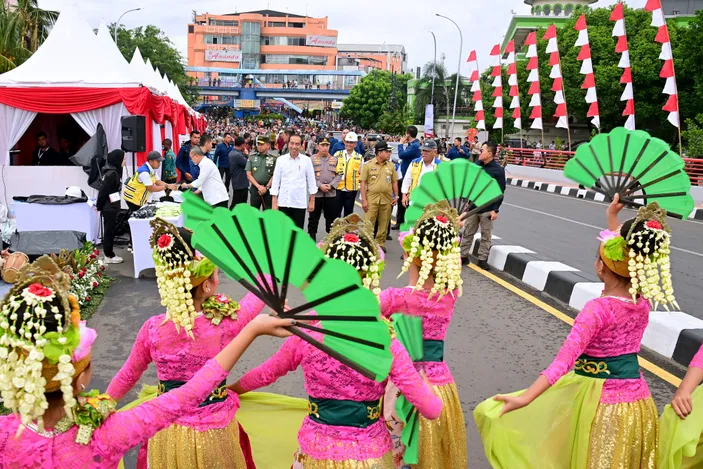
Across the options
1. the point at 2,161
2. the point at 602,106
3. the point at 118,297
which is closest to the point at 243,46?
the point at 602,106

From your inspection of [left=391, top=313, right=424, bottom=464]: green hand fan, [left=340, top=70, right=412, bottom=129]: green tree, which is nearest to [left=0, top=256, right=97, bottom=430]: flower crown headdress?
[left=391, top=313, right=424, bottom=464]: green hand fan

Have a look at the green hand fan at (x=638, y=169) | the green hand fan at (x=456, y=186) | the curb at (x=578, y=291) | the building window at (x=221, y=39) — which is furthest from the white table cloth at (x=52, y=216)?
the building window at (x=221, y=39)

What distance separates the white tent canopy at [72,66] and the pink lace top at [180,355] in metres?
11.2

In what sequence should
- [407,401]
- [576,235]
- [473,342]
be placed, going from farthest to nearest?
1. [576,235]
2. [473,342]
3. [407,401]

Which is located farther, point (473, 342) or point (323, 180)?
point (323, 180)

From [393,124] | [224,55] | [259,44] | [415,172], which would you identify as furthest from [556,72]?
[259,44]

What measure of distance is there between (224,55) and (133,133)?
97.2 meters

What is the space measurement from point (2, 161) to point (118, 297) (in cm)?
735

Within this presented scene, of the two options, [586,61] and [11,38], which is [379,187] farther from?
[11,38]

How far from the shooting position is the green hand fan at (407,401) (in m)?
2.82

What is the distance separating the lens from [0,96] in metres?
12.7

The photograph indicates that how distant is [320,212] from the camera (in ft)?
34.5

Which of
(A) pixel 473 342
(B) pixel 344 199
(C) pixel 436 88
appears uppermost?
(C) pixel 436 88

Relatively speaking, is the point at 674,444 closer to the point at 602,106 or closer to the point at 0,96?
the point at 0,96
